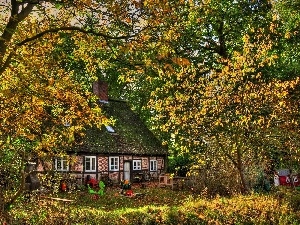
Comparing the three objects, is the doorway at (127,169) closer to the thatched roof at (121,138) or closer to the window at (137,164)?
the window at (137,164)

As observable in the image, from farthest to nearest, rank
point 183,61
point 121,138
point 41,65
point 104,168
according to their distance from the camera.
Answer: point 121,138, point 104,168, point 41,65, point 183,61

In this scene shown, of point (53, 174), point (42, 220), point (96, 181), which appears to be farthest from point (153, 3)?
point (96, 181)

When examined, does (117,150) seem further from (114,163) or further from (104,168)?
(104,168)

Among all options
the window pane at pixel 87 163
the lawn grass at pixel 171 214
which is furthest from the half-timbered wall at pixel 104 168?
the lawn grass at pixel 171 214

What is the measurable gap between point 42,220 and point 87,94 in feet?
10.6

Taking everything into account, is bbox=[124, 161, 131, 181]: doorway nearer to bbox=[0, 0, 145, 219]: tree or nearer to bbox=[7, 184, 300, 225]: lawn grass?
bbox=[7, 184, 300, 225]: lawn grass

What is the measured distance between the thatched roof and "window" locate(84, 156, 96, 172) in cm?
84

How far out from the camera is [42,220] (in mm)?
9727

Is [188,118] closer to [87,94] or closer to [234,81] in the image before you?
[234,81]

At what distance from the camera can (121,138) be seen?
38406 millimetres

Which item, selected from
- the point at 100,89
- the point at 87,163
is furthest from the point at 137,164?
the point at 100,89

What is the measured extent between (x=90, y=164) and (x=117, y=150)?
299 centimetres

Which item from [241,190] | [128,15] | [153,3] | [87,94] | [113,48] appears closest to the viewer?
[153,3]

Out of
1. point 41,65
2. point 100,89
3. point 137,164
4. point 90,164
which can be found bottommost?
point 137,164
